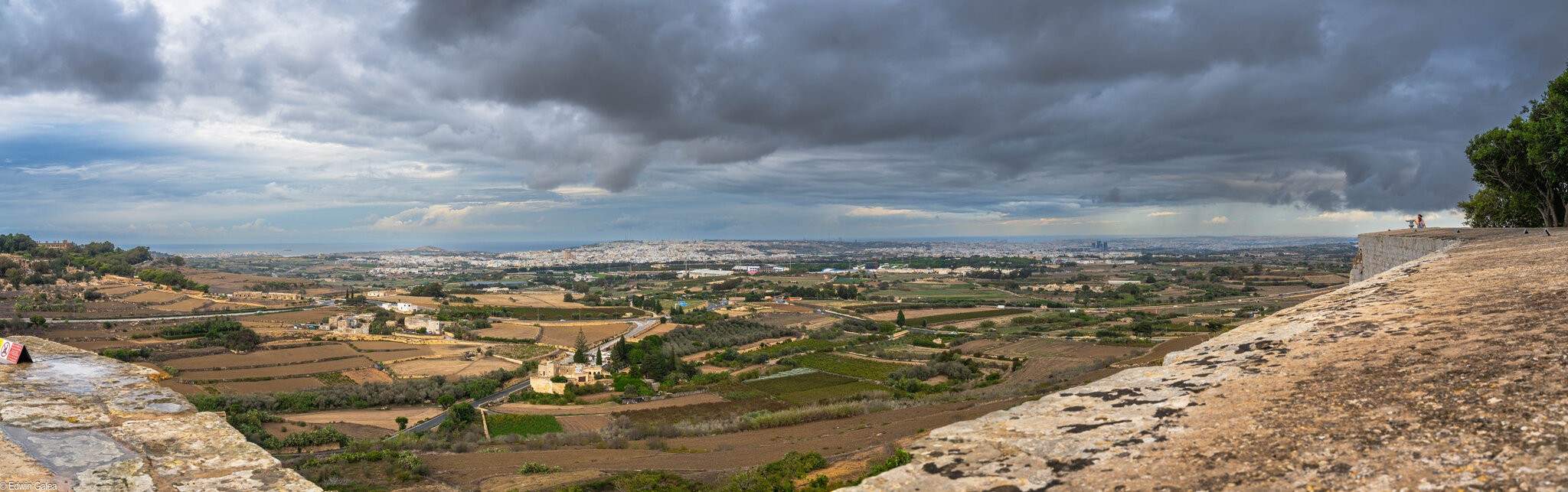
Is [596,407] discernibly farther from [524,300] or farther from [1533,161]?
[524,300]

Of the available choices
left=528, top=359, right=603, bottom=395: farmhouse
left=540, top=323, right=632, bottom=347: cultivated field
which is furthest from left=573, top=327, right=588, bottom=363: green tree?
left=528, top=359, right=603, bottom=395: farmhouse

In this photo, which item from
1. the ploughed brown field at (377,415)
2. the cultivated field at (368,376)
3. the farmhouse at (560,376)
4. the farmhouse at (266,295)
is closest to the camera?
the ploughed brown field at (377,415)

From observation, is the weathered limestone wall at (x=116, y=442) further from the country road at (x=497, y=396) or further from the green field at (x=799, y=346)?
the green field at (x=799, y=346)

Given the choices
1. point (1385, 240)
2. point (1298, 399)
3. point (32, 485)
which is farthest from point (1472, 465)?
point (1385, 240)

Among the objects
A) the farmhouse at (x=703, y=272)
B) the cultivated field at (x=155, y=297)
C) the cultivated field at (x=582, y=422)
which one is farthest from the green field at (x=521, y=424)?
the farmhouse at (x=703, y=272)

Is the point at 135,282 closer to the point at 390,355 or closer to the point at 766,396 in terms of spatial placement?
the point at 390,355

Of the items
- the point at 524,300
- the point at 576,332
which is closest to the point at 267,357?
the point at 576,332
